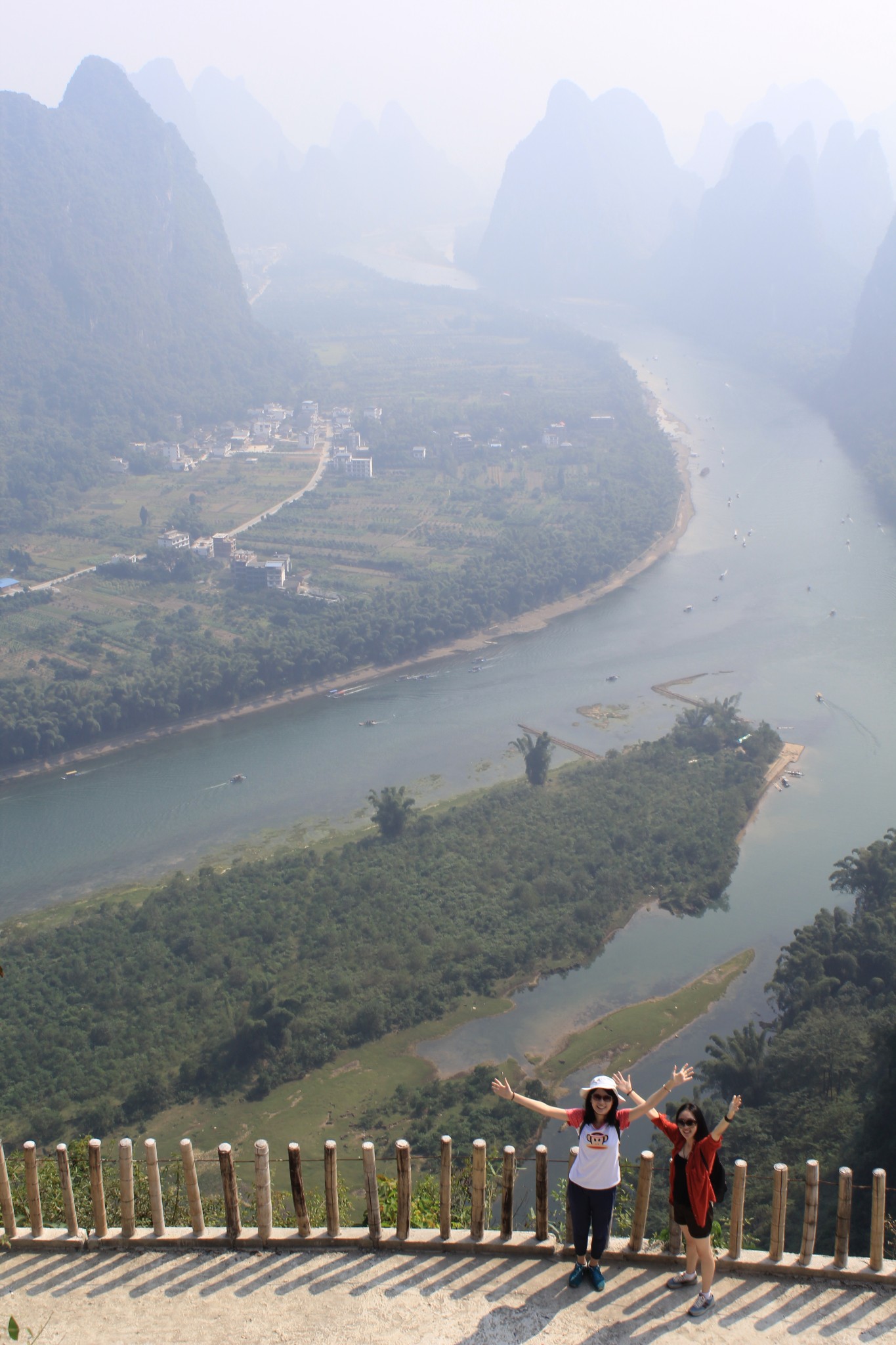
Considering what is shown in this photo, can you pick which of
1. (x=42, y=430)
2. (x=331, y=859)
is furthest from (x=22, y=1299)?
(x=42, y=430)

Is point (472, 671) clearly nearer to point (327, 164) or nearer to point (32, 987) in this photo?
point (32, 987)

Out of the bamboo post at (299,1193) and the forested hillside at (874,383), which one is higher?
the forested hillside at (874,383)

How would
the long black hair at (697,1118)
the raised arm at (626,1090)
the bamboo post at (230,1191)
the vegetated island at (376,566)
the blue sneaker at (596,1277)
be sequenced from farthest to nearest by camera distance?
1. the vegetated island at (376,566)
2. the bamboo post at (230,1191)
3. the blue sneaker at (596,1277)
4. the raised arm at (626,1090)
5. the long black hair at (697,1118)

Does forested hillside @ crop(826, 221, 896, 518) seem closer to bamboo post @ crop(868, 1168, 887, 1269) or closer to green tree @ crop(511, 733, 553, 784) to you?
green tree @ crop(511, 733, 553, 784)

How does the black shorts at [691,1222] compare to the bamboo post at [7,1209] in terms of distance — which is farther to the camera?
the bamboo post at [7,1209]

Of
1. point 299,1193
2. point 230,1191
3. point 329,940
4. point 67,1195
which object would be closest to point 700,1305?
point 299,1193

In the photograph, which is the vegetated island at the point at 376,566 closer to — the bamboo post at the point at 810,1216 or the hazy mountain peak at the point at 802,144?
the bamboo post at the point at 810,1216

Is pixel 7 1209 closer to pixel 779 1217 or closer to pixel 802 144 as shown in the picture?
pixel 779 1217

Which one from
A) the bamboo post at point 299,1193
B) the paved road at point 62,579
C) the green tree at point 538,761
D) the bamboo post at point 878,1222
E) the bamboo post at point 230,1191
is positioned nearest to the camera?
the bamboo post at point 878,1222

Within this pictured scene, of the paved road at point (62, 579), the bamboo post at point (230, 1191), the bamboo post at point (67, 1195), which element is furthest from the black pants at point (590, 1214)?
the paved road at point (62, 579)
